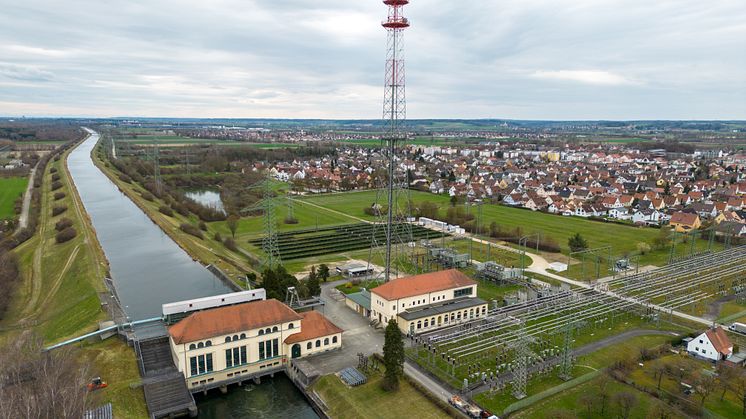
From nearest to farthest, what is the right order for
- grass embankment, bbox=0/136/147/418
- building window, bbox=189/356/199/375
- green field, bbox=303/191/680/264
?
grass embankment, bbox=0/136/147/418
building window, bbox=189/356/199/375
green field, bbox=303/191/680/264

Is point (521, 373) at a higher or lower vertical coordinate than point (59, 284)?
higher

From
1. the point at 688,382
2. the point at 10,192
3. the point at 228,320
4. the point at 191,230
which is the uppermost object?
the point at 228,320

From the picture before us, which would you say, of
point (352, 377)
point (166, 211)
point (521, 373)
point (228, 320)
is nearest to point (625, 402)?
point (521, 373)

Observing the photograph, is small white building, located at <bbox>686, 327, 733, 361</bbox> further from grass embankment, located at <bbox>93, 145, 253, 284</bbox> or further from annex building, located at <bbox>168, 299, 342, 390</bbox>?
grass embankment, located at <bbox>93, 145, 253, 284</bbox>

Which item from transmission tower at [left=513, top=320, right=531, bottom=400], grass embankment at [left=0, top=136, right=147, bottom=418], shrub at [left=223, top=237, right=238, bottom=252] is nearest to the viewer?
transmission tower at [left=513, top=320, right=531, bottom=400]

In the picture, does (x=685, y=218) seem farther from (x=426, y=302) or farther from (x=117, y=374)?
(x=117, y=374)

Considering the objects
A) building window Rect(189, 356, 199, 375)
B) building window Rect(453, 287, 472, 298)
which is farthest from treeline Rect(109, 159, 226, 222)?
building window Rect(189, 356, 199, 375)
